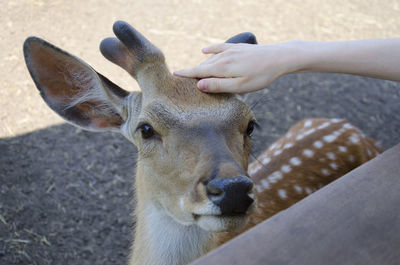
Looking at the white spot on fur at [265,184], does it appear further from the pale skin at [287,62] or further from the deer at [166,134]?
the pale skin at [287,62]

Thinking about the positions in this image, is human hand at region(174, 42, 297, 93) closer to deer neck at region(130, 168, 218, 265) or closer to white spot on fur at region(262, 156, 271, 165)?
deer neck at region(130, 168, 218, 265)

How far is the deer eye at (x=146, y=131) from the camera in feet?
7.01

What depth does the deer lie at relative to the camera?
1.74 metres

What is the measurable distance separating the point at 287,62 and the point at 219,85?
336 mm

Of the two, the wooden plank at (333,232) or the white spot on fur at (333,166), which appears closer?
the wooden plank at (333,232)

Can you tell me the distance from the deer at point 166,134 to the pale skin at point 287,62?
0.49ft

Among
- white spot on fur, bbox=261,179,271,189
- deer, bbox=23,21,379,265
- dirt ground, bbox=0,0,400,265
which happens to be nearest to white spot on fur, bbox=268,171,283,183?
white spot on fur, bbox=261,179,271,189

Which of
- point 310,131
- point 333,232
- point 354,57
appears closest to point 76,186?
point 310,131

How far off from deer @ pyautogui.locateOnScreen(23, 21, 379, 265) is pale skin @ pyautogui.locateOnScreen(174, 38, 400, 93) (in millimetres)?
150

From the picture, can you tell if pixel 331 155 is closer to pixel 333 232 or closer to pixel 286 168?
pixel 286 168

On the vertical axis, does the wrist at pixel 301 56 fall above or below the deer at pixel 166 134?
above

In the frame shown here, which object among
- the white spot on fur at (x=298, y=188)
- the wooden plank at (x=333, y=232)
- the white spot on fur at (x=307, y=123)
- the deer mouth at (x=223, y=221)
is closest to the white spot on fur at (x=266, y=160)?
the white spot on fur at (x=298, y=188)

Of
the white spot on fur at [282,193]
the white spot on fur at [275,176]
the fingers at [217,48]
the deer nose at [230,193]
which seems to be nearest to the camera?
the deer nose at [230,193]

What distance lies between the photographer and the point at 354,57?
1.99 metres
